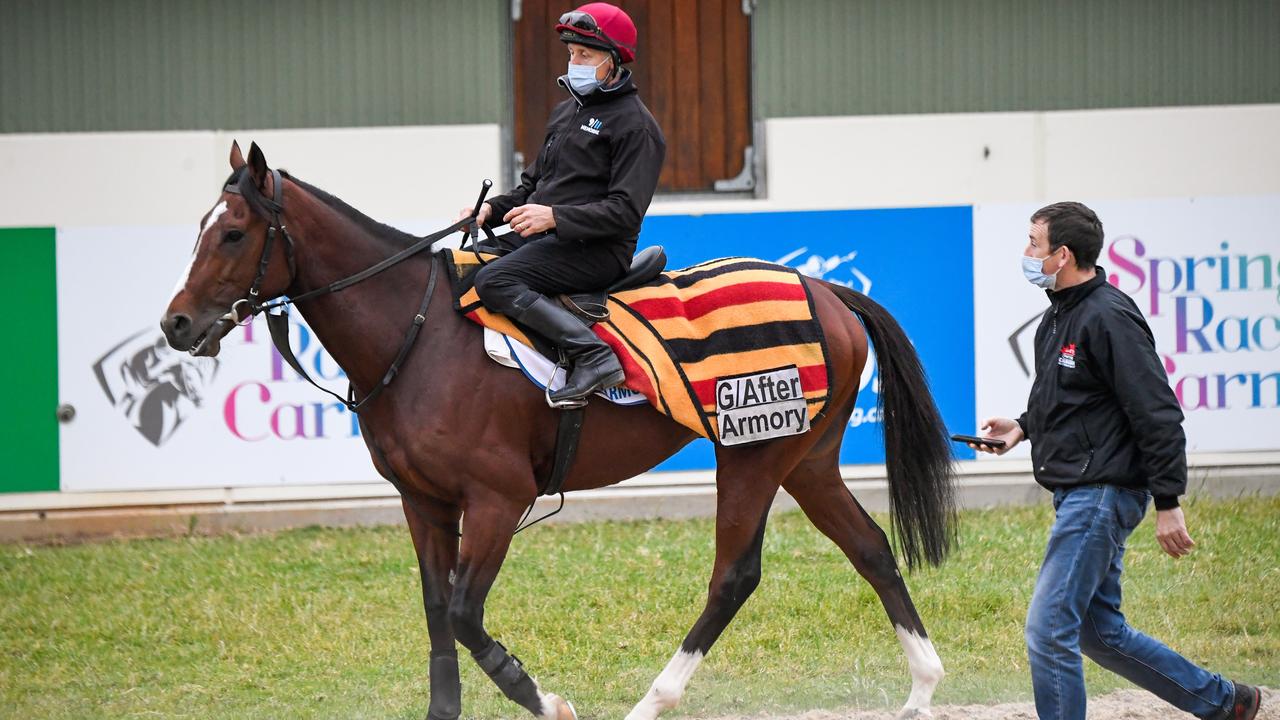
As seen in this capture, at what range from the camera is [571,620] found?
24.8 ft

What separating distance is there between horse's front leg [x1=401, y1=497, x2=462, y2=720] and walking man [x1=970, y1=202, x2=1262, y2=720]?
2256mm

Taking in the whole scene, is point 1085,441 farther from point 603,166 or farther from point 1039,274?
point 603,166

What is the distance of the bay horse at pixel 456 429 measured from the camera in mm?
5156

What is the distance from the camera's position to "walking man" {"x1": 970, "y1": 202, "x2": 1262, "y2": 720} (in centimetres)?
434

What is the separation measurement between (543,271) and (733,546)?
1.35 meters

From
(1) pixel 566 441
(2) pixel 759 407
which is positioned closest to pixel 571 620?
(1) pixel 566 441

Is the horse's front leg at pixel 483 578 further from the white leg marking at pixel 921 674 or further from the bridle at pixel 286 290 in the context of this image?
the white leg marking at pixel 921 674

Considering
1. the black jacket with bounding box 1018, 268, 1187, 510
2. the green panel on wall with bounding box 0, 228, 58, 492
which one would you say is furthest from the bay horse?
the green panel on wall with bounding box 0, 228, 58, 492

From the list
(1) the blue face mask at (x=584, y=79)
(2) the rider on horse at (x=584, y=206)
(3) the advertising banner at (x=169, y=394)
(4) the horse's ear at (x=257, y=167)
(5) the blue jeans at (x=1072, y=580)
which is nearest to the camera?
(5) the blue jeans at (x=1072, y=580)

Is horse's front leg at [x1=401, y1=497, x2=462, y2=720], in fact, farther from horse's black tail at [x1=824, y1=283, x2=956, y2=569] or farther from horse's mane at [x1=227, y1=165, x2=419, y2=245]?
horse's black tail at [x1=824, y1=283, x2=956, y2=569]

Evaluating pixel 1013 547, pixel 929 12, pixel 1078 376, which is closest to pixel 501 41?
pixel 929 12

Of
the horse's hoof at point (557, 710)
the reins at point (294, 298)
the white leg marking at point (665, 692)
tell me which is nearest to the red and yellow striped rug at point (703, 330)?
the reins at point (294, 298)

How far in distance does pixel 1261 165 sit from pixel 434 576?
771 cm

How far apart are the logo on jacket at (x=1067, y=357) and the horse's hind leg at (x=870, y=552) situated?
1583 millimetres
